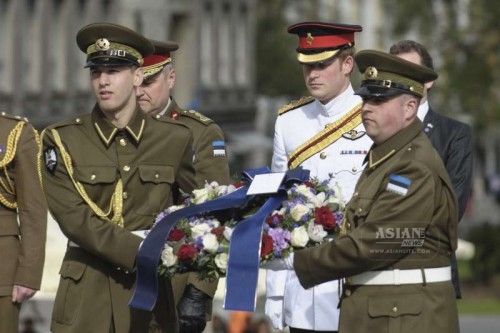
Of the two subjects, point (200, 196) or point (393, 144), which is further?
point (200, 196)

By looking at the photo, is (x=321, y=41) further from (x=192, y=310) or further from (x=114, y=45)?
(x=192, y=310)

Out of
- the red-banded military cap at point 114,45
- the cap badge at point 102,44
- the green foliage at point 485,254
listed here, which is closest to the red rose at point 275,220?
the red-banded military cap at point 114,45

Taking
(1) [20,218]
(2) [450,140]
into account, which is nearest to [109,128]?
(1) [20,218]

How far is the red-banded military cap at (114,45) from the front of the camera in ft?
32.0

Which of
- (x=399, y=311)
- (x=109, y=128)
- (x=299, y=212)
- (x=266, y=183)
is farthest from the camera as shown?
(x=109, y=128)

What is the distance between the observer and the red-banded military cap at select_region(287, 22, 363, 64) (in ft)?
34.3

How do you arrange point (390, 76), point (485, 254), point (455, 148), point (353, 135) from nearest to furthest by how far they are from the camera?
point (390, 76)
point (353, 135)
point (455, 148)
point (485, 254)

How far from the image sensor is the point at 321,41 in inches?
413

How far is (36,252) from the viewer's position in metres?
10.5

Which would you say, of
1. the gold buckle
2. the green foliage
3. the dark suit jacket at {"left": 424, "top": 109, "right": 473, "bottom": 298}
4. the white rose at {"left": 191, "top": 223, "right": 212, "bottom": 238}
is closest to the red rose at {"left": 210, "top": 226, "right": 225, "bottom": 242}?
the white rose at {"left": 191, "top": 223, "right": 212, "bottom": 238}

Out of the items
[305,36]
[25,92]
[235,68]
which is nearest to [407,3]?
[25,92]

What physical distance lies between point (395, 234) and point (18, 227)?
8.57 ft

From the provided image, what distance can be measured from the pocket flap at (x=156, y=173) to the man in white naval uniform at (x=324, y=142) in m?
0.90

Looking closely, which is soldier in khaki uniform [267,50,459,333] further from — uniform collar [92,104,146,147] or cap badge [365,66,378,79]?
uniform collar [92,104,146,147]
